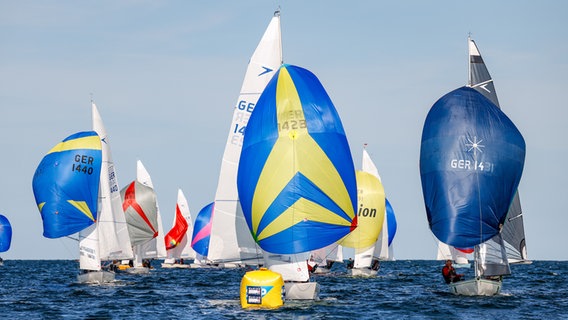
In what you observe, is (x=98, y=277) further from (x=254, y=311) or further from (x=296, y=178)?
(x=296, y=178)

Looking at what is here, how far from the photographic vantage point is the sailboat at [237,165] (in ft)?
120

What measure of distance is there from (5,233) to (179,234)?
23441mm

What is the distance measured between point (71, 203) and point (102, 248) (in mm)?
4815

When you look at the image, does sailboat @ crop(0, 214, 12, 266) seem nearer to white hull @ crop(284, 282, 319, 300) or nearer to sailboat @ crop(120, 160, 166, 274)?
sailboat @ crop(120, 160, 166, 274)

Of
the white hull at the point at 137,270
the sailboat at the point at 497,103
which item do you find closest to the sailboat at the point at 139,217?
the white hull at the point at 137,270

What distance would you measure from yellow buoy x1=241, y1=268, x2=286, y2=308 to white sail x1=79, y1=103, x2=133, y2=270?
63.6 ft

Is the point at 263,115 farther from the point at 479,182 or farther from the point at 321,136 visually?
the point at 479,182

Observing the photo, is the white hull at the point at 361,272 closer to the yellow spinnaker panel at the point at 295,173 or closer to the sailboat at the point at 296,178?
the sailboat at the point at 296,178

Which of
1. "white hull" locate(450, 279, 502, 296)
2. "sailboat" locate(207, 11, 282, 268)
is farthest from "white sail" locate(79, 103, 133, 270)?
"white hull" locate(450, 279, 502, 296)

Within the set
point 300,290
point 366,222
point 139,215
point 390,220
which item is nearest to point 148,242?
point 139,215

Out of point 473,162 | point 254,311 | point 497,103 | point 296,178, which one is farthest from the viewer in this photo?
point 497,103

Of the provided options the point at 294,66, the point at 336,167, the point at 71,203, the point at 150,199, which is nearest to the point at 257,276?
the point at 336,167

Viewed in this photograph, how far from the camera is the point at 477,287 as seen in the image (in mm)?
38656

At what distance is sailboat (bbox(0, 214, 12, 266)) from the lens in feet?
355
